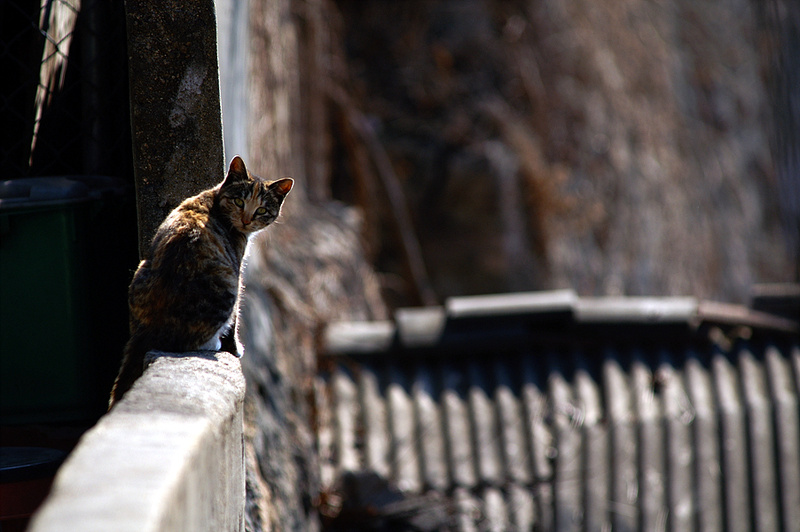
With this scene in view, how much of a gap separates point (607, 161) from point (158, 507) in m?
8.47

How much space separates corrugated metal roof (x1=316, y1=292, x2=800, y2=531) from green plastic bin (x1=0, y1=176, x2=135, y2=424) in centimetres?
167

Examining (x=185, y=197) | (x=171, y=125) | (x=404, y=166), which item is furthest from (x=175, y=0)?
(x=404, y=166)

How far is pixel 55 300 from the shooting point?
7.70ft

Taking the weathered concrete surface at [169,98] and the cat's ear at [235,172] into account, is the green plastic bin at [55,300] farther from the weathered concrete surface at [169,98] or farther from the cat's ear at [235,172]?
the cat's ear at [235,172]

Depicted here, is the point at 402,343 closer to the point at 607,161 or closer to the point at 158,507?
the point at 158,507

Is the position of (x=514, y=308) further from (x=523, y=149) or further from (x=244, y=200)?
(x=523, y=149)

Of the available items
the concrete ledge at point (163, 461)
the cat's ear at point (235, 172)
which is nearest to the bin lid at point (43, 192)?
the cat's ear at point (235, 172)

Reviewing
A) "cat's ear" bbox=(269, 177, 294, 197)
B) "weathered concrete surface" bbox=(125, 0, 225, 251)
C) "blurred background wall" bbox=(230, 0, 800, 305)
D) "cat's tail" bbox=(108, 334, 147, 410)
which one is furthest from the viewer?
"blurred background wall" bbox=(230, 0, 800, 305)

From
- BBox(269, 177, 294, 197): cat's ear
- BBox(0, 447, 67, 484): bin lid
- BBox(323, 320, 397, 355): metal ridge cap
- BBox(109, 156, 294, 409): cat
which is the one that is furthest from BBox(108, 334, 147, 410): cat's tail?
BBox(323, 320, 397, 355): metal ridge cap

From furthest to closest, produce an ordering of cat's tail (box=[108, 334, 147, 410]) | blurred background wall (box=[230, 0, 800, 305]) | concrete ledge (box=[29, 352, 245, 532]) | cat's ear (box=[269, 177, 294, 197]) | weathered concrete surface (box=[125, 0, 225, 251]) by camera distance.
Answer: blurred background wall (box=[230, 0, 800, 305])
cat's ear (box=[269, 177, 294, 197])
weathered concrete surface (box=[125, 0, 225, 251])
cat's tail (box=[108, 334, 147, 410])
concrete ledge (box=[29, 352, 245, 532])

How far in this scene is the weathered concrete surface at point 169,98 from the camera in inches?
87.0

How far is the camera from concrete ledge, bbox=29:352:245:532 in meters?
1.05

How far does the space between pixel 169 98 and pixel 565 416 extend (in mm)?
2809

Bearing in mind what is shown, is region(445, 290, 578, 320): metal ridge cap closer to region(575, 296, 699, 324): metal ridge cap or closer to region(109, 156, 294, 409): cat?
region(575, 296, 699, 324): metal ridge cap
